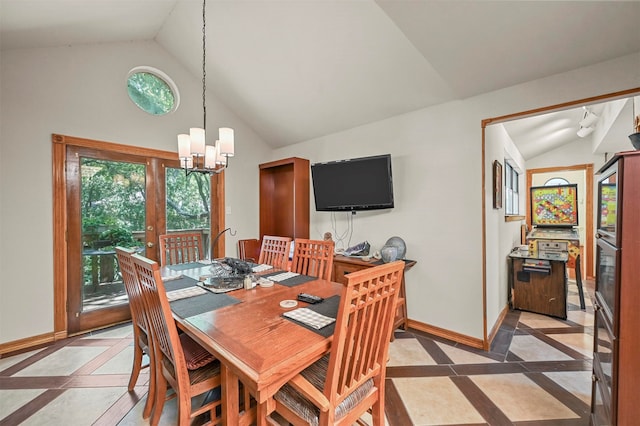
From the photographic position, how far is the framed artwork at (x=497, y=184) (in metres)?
2.76

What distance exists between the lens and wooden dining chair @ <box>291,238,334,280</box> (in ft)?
7.45

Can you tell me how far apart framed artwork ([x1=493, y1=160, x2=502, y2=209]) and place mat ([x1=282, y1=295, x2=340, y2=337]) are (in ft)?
7.18

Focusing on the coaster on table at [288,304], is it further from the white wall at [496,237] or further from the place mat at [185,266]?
the white wall at [496,237]

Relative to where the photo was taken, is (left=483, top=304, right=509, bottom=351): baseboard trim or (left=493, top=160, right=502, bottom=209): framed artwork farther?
(left=493, top=160, right=502, bottom=209): framed artwork

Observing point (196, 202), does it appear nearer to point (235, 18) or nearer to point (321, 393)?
point (235, 18)

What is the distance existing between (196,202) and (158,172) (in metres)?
0.61

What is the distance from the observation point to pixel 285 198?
14.4 ft

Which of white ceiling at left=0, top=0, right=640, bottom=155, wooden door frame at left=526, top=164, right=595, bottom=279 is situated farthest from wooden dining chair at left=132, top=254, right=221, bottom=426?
wooden door frame at left=526, top=164, right=595, bottom=279

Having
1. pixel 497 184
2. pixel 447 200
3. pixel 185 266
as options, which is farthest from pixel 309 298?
pixel 497 184

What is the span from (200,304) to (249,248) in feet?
8.81

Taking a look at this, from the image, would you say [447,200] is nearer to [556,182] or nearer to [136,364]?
[136,364]

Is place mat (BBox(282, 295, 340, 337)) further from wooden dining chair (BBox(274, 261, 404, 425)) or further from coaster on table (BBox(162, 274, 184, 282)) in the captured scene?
coaster on table (BBox(162, 274, 184, 282))

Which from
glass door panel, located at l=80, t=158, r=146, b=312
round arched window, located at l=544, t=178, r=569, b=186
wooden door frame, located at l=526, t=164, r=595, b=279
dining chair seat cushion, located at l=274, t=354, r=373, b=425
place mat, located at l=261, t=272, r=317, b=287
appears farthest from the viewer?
round arched window, located at l=544, t=178, r=569, b=186

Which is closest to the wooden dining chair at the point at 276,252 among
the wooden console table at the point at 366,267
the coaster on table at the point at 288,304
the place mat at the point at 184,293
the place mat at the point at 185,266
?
the place mat at the point at 185,266
